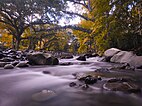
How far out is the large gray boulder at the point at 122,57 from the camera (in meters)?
7.70

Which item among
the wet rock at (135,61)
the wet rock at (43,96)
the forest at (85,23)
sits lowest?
the wet rock at (43,96)

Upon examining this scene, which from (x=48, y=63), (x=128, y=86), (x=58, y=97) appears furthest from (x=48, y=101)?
(x=48, y=63)

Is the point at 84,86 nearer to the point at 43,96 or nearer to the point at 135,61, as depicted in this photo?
the point at 43,96

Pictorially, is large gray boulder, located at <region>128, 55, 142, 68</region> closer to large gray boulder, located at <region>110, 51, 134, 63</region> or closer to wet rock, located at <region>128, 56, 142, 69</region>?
wet rock, located at <region>128, 56, 142, 69</region>

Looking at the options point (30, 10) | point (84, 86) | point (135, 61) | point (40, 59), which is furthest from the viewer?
point (30, 10)

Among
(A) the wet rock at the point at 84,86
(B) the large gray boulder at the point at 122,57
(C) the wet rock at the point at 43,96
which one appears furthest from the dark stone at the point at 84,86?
(B) the large gray boulder at the point at 122,57

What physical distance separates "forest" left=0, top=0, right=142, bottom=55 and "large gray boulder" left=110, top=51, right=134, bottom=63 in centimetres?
40

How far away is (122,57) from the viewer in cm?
827

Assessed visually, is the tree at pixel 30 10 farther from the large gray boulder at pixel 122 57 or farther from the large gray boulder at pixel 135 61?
the large gray boulder at pixel 135 61

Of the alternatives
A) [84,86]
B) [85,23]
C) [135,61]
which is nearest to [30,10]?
[85,23]

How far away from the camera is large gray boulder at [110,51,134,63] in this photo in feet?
25.3

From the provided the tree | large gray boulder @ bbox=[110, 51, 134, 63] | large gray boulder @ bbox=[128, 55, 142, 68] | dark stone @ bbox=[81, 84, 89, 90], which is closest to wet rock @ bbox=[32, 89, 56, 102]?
dark stone @ bbox=[81, 84, 89, 90]

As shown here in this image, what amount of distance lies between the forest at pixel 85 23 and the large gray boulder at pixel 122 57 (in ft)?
1.32

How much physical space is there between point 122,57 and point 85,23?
60.0 feet
